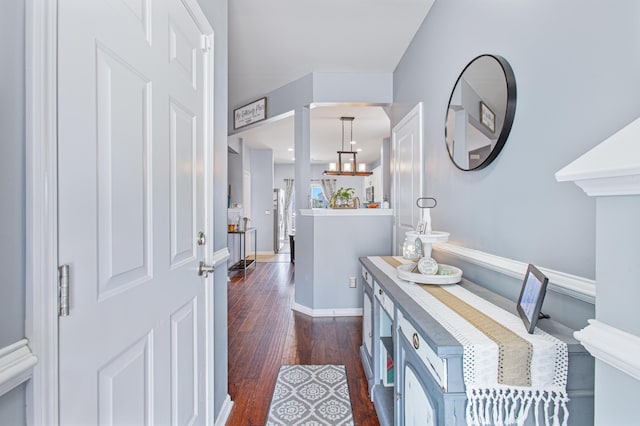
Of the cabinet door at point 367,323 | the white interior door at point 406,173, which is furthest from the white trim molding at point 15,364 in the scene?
the white interior door at point 406,173

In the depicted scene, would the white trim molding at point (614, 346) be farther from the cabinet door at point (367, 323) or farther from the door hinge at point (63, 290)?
the cabinet door at point (367, 323)

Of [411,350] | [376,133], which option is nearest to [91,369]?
[411,350]

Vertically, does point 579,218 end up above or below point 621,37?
below

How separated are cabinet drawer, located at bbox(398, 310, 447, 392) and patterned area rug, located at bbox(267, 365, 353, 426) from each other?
3.06 ft

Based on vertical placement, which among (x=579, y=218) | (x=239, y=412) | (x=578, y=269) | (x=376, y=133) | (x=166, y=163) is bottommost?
(x=239, y=412)

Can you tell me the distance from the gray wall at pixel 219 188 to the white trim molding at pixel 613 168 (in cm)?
142

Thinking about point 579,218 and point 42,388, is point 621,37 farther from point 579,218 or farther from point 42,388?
point 42,388

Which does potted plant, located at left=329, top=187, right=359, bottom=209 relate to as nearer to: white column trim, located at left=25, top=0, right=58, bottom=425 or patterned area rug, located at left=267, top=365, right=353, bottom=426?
patterned area rug, located at left=267, top=365, right=353, bottom=426

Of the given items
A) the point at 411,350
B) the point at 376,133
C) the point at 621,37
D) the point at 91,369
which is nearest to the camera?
the point at 91,369

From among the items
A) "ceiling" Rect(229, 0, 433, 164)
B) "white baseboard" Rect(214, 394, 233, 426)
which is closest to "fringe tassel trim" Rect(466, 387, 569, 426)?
"white baseboard" Rect(214, 394, 233, 426)

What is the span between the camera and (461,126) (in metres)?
1.74

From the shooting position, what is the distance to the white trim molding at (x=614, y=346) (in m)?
0.51

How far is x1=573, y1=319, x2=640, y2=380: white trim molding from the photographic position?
0.51 m

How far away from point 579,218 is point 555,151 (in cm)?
25
